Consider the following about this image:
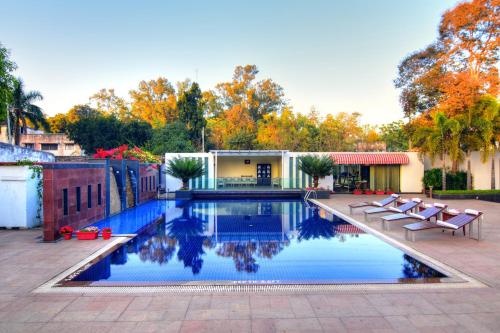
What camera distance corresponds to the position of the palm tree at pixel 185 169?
2222cm

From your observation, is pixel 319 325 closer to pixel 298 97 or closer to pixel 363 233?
pixel 363 233

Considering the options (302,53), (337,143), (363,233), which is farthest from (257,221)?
(337,143)

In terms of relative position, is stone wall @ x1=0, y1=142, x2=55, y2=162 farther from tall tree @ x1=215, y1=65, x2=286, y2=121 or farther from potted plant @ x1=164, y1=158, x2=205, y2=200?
tall tree @ x1=215, y1=65, x2=286, y2=121

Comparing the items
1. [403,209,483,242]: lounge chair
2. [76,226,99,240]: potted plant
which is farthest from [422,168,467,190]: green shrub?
[76,226,99,240]: potted plant

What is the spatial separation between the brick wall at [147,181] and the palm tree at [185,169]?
1151 millimetres

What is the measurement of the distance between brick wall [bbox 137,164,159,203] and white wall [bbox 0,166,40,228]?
7588 mm

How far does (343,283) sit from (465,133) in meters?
18.3

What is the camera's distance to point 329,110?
43219 mm

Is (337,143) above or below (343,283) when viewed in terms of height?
above

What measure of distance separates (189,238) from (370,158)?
1628 cm

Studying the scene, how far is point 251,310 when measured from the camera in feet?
16.2

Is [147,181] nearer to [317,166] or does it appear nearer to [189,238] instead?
[317,166]

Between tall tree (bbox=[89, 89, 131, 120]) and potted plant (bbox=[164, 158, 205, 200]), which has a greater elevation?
tall tree (bbox=[89, 89, 131, 120])

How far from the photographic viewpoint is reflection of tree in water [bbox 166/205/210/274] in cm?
812
